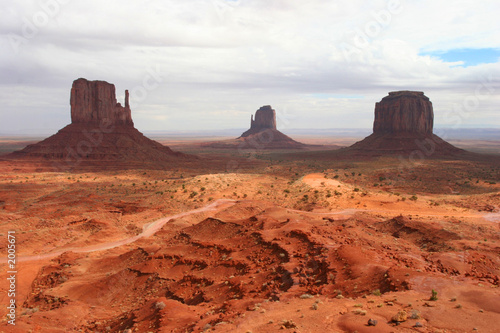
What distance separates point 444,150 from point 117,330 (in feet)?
314

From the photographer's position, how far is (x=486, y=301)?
363 inches

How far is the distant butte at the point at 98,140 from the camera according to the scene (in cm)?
6819

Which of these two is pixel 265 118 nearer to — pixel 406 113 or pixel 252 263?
pixel 406 113

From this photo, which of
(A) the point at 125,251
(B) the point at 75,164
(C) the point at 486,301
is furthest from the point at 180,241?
(B) the point at 75,164

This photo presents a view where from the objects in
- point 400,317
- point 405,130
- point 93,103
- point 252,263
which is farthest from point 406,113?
point 400,317

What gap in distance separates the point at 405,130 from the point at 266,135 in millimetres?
72520

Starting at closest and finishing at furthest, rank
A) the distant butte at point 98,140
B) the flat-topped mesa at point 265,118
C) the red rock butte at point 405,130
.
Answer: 1. the distant butte at point 98,140
2. the red rock butte at point 405,130
3. the flat-topped mesa at point 265,118

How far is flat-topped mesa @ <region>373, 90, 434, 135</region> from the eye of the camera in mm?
93312

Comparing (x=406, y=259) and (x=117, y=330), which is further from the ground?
(x=406, y=259)

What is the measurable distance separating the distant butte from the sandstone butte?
70971mm

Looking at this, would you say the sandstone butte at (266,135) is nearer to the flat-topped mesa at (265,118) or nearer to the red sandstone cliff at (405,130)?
the flat-topped mesa at (265,118)

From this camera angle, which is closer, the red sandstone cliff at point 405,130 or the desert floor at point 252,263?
the desert floor at point 252,263

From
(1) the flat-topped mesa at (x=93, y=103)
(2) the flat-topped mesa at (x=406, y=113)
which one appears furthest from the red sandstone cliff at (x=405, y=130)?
(1) the flat-topped mesa at (x=93, y=103)

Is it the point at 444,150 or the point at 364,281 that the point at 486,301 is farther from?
the point at 444,150
